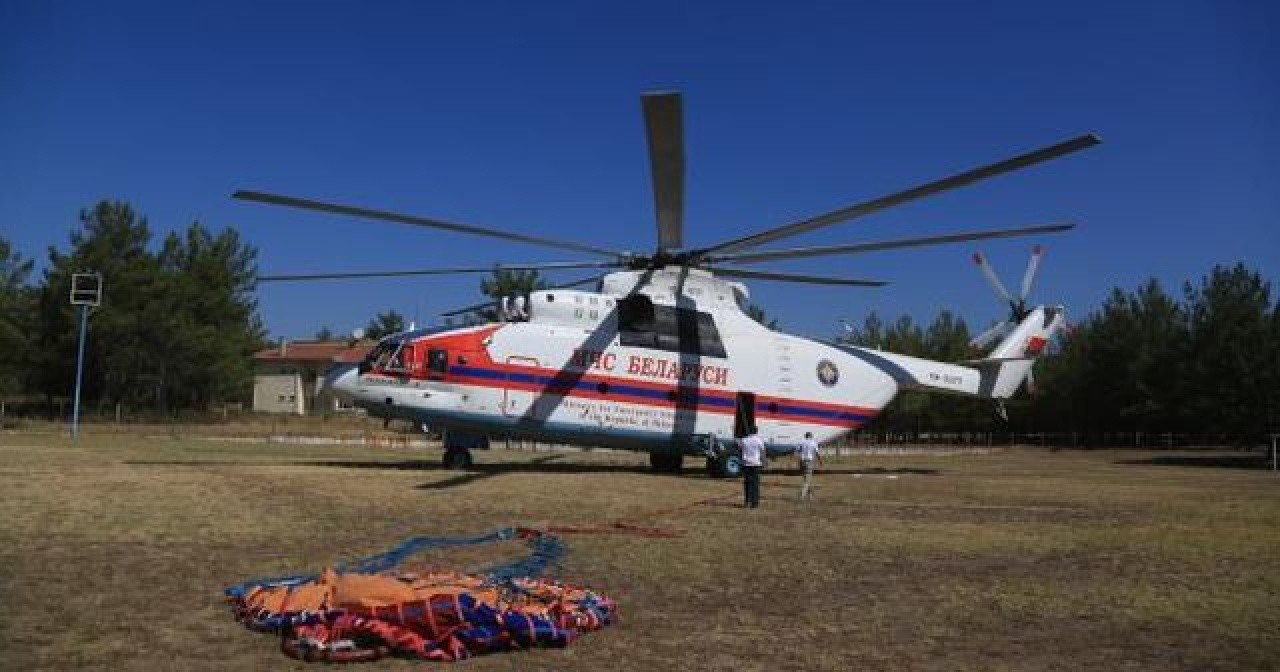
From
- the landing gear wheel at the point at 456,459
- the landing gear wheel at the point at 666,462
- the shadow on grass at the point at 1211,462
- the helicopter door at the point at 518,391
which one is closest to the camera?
the helicopter door at the point at 518,391

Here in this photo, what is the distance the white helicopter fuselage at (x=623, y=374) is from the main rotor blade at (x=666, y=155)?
12.8ft

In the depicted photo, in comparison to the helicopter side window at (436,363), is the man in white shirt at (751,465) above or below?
below

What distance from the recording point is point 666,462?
2756 cm

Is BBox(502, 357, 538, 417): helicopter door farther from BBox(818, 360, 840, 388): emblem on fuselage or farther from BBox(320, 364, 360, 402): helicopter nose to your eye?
BBox(818, 360, 840, 388): emblem on fuselage

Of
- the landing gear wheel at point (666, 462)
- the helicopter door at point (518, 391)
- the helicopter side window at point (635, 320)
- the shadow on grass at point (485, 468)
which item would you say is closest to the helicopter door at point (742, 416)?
the shadow on grass at point (485, 468)

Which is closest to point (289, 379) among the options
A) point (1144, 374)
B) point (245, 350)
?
point (245, 350)

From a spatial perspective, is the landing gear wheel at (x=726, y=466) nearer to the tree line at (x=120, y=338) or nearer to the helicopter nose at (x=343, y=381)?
the helicopter nose at (x=343, y=381)

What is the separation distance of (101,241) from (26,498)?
5821 cm

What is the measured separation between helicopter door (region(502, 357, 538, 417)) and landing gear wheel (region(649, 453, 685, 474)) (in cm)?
506

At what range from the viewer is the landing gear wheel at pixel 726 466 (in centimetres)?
2525

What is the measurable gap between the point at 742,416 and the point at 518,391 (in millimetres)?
6011

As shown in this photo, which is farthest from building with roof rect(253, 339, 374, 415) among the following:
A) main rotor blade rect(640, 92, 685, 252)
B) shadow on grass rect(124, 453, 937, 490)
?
main rotor blade rect(640, 92, 685, 252)

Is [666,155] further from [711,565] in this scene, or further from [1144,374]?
[1144,374]

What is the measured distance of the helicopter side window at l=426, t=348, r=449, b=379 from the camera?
23.3 m
